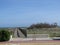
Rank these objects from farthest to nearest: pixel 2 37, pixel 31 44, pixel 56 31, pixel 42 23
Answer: pixel 42 23 → pixel 56 31 → pixel 2 37 → pixel 31 44

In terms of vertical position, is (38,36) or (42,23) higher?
(42,23)

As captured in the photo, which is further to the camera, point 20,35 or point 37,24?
point 37,24

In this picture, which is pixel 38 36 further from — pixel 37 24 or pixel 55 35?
pixel 37 24

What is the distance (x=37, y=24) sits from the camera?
37.6 m

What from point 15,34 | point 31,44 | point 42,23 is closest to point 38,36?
point 15,34

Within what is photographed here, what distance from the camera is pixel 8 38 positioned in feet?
76.1

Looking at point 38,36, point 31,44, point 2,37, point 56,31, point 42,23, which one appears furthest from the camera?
point 42,23

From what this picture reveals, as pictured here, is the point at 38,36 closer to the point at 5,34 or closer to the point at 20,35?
the point at 20,35

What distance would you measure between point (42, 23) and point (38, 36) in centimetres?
1085

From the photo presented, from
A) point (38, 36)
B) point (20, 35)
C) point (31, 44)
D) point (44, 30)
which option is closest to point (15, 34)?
point (20, 35)

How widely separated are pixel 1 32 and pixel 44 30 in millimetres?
8885

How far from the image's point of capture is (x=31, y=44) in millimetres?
19000

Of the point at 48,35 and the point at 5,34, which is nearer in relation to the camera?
the point at 5,34

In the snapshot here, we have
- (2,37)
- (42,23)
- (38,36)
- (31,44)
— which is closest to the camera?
(31,44)
